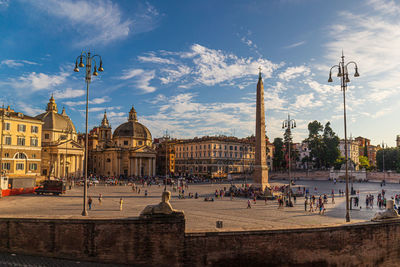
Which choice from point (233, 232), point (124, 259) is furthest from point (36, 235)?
point (233, 232)

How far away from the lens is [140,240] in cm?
889

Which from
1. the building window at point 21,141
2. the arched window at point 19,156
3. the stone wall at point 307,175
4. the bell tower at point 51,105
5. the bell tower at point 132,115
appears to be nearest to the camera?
the arched window at point 19,156

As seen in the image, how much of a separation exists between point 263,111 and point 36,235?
30.3 meters

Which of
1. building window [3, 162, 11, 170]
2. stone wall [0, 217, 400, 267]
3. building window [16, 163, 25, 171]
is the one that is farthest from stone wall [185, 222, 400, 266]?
building window [16, 163, 25, 171]

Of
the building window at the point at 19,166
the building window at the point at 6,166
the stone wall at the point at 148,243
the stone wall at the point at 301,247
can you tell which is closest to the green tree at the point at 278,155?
the building window at the point at 19,166

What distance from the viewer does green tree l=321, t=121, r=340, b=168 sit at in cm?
8311

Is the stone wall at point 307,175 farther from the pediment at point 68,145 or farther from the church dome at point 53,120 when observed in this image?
the church dome at point 53,120

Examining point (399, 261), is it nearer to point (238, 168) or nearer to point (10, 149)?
point (10, 149)

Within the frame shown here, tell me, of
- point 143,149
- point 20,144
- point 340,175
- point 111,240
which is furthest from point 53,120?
point 340,175

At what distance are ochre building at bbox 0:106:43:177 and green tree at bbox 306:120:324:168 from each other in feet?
228

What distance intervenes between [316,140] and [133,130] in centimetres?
5206

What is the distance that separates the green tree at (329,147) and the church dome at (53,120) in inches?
2691

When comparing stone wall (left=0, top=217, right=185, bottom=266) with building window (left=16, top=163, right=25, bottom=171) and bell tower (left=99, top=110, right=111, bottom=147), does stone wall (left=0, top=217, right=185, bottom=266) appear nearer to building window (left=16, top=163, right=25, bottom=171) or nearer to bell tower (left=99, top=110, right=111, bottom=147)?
building window (left=16, top=163, right=25, bottom=171)

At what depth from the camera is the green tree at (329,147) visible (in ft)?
273
